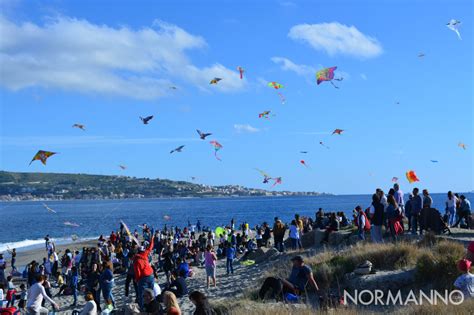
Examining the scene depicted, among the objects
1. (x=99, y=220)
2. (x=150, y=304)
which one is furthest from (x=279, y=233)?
(x=99, y=220)

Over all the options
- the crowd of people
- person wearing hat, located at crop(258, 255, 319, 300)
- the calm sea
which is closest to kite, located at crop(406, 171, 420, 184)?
the crowd of people

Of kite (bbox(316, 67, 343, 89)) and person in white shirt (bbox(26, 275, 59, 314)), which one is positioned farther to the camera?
kite (bbox(316, 67, 343, 89))

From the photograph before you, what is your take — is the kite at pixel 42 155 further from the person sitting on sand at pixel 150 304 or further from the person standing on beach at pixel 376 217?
the person standing on beach at pixel 376 217

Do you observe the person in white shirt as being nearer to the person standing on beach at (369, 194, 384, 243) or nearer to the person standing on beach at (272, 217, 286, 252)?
the person standing on beach at (369, 194, 384, 243)

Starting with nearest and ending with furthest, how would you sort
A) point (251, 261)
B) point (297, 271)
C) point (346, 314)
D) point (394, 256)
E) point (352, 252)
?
1. point (346, 314)
2. point (297, 271)
3. point (394, 256)
4. point (352, 252)
5. point (251, 261)

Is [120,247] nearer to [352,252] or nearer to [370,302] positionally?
[352,252]

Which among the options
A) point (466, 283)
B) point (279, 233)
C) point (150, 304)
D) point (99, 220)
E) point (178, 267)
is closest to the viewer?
point (466, 283)

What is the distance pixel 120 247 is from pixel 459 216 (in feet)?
55.2

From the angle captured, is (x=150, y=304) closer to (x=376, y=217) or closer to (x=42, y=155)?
(x=376, y=217)

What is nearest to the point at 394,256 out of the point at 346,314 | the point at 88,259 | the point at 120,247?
the point at 346,314

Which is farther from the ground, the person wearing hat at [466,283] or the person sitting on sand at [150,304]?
the person wearing hat at [466,283]

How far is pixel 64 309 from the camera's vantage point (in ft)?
55.3

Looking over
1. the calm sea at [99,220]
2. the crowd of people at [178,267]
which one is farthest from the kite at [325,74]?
the calm sea at [99,220]

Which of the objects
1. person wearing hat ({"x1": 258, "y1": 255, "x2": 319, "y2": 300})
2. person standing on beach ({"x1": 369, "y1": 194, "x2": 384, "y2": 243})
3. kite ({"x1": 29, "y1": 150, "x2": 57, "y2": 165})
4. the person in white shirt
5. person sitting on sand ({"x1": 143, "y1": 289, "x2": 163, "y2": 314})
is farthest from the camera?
kite ({"x1": 29, "y1": 150, "x2": 57, "y2": 165})
